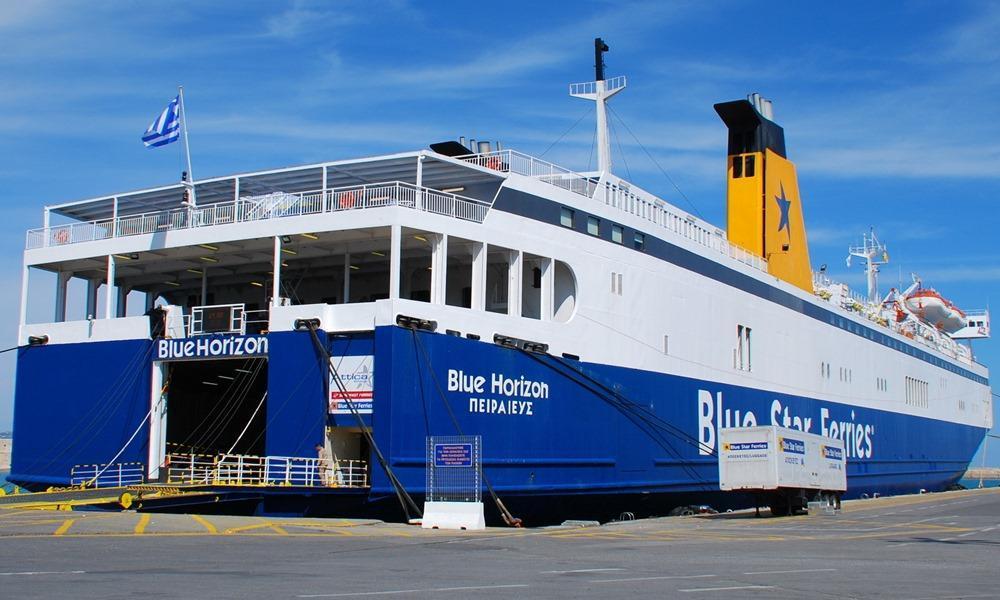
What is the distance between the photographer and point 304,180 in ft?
79.9

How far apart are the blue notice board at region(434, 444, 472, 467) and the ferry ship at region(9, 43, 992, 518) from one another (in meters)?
0.62

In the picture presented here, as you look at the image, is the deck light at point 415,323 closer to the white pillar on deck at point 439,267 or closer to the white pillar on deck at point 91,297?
the white pillar on deck at point 439,267

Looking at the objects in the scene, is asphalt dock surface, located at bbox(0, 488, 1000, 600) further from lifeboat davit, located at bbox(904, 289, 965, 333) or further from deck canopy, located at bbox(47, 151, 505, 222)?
lifeboat davit, located at bbox(904, 289, 965, 333)

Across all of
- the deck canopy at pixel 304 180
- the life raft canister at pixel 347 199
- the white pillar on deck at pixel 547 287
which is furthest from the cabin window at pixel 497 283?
the life raft canister at pixel 347 199

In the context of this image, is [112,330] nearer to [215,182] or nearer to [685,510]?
[215,182]

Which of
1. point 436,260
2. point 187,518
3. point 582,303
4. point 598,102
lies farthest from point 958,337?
point 187,518

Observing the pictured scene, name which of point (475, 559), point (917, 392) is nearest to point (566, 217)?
point (475, 559)

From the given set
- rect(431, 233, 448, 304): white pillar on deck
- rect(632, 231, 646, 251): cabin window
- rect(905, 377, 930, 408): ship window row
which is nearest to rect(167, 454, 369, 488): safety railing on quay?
rect(431, 233, 448, 304): white pillar on deck

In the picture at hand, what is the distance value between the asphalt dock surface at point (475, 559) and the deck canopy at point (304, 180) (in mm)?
7697

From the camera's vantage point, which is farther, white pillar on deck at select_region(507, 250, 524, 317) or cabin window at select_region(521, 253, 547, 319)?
cabin window at select_region(521, 253, 547, 319)

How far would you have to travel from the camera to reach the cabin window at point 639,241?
27.6 meters

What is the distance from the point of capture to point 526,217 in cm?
2397

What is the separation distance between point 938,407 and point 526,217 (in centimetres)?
3823

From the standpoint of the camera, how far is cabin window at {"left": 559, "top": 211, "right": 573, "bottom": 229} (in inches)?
985
